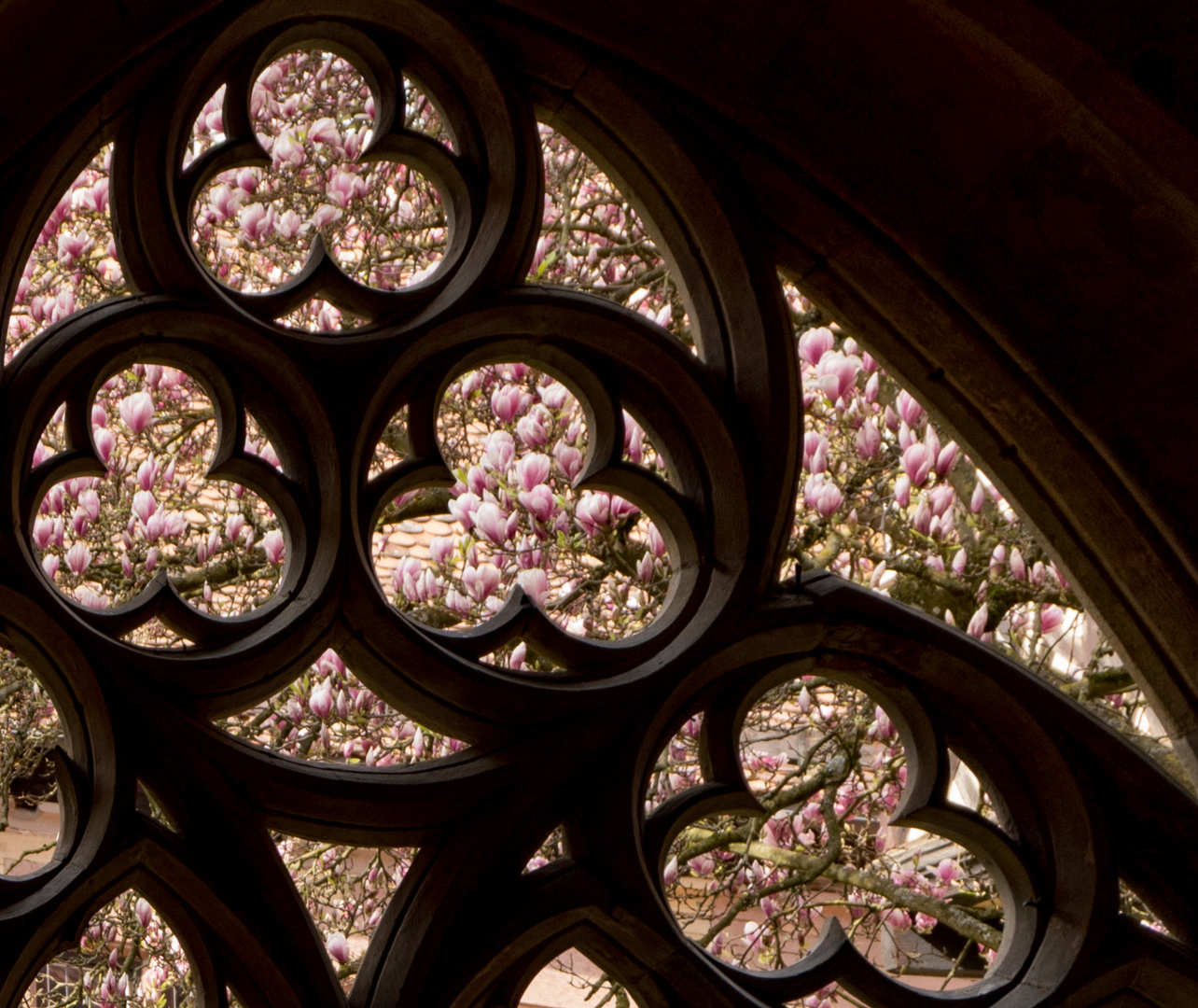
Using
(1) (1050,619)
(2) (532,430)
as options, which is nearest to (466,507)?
(2) (532,430)

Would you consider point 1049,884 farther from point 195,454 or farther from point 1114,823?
point 195,454

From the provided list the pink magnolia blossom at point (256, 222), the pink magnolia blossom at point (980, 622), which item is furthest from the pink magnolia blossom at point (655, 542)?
the pink magnolia blossom at point (256, 222)

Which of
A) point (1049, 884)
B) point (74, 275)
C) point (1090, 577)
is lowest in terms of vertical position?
point (1049, 884)

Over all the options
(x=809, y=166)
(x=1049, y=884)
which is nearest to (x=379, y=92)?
(x=809, y=166)

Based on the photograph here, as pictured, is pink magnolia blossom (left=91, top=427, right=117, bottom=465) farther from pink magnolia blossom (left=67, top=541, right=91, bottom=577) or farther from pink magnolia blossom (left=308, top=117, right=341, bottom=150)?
pink magnolia blossom (left=308, top=117, right=341, bottom=150)

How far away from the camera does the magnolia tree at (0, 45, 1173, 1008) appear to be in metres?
2.51

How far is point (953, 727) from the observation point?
167 cm

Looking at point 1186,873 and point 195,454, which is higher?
point 195,454

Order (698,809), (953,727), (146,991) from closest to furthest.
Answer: (698,809) < (953,727) < (146,991)

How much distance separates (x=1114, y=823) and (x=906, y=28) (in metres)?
0.87

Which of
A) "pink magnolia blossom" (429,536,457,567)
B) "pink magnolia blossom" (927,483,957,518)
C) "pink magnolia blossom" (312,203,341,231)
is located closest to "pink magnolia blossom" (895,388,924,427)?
"pink magnolia blossom" (927,483,957,518)

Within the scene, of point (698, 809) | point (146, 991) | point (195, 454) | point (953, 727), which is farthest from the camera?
point (195, 454)

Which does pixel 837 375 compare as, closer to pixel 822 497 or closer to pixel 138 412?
pixel 822 497

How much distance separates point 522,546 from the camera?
263 cm
